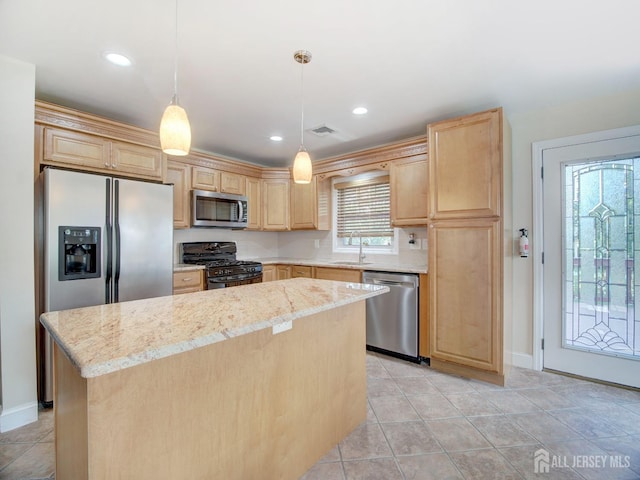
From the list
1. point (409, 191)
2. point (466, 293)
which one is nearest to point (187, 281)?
point (409, 191)

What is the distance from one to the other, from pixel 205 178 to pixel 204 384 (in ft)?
9.98

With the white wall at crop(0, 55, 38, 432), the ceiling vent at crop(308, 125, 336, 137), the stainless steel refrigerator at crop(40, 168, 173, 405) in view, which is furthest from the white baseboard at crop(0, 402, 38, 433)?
the ceiling vent at crop(308, 125, 336, 137)

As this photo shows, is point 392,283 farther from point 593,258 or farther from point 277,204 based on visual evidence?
point 277,204

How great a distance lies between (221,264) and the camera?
3.61 m

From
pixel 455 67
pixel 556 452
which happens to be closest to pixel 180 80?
pixel 455 67

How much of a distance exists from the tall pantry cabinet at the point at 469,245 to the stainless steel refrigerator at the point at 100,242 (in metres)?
2.54

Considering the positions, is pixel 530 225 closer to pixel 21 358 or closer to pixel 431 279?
pixel 431 279

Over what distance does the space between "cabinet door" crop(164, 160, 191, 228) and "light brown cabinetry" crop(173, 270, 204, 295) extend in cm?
61

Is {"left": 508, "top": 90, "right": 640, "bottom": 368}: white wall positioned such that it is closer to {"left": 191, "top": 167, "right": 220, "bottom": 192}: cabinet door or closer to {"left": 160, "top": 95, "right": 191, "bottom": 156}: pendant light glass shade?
{"left": 160, "top": 95, "right": 191, "bottom": 156}: pendant light glass shade

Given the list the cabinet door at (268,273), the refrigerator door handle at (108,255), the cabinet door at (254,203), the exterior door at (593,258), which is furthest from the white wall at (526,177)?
the refrigerator door handle at (108,255)

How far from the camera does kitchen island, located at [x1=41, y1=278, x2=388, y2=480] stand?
97 centimetres

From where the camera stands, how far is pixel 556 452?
5.96ft

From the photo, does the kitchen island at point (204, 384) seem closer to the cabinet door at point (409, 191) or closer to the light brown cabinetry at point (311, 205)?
the cabinet door at point (409, 191)

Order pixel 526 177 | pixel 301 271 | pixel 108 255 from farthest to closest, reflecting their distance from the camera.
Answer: pixel 301 271, pixel 526 177, pixel 108 255
